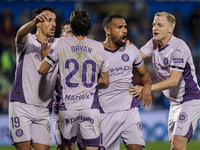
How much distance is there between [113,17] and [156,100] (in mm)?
8393

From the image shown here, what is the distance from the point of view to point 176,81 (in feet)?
20.4

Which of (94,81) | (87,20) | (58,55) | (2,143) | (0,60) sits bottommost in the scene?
(2,143)

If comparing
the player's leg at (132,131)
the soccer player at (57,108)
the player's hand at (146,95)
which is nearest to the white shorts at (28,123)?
the soccer player at (57,108)

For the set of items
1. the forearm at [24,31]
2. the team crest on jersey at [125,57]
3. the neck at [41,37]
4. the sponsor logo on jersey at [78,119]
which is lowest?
the sponsor logo on jersey at [78,119]

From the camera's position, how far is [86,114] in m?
5.35

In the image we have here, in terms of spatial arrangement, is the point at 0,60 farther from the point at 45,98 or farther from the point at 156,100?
the point at 45,98

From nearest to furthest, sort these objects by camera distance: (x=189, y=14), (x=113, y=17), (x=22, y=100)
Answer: (x=22, y=100) → (x=113, y=17) → (x=189, y=14)

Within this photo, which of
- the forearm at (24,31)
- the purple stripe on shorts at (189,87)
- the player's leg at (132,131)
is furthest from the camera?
the purple stripe on shorts at (189,87)

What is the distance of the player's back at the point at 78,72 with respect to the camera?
5.34 metres

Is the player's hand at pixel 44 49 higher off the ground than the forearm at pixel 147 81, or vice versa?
the player's hand at pixel 44 49

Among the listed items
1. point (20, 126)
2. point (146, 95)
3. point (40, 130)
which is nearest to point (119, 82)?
point (146, 95)

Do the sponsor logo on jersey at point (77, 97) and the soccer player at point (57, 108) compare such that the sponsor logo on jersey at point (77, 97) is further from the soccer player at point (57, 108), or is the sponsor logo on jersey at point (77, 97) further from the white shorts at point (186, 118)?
the white shorts at point (186, 118)

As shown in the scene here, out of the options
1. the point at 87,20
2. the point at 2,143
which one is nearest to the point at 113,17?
the point at 87,20

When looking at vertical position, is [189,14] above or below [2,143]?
above
